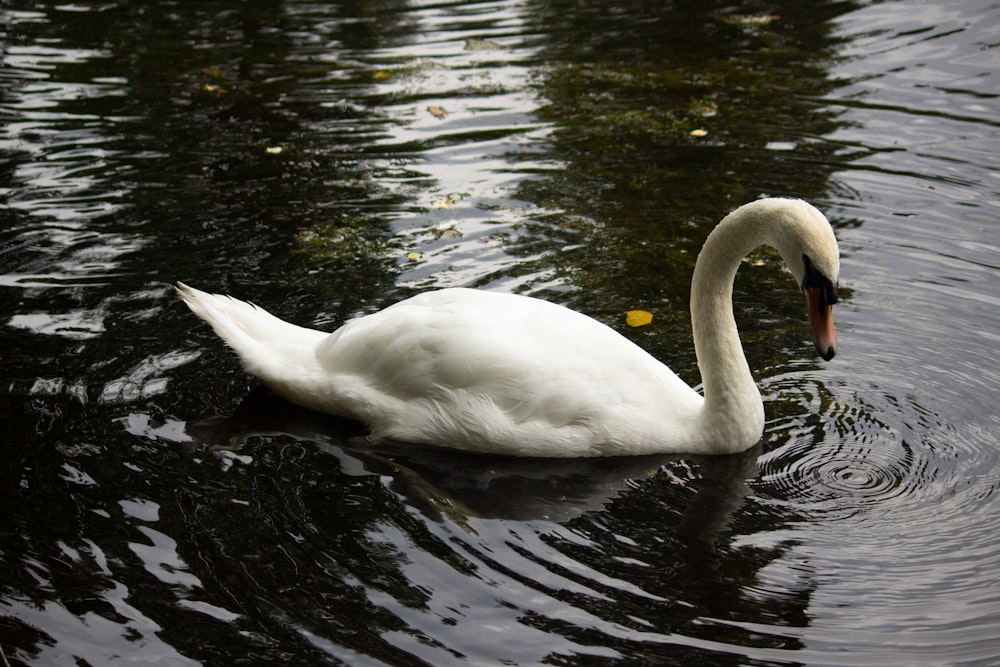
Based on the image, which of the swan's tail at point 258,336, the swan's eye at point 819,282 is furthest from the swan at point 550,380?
the swan's tail at point 258,336

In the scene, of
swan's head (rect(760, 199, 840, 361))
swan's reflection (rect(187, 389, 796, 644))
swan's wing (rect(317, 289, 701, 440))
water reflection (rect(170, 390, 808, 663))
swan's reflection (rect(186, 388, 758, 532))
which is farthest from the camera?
swan's wing (rect(317, 289, 701, 440))

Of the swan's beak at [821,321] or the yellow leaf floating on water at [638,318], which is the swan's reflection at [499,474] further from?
the yellow leaf floating on water at [638,318]

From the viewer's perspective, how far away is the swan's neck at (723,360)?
559cm

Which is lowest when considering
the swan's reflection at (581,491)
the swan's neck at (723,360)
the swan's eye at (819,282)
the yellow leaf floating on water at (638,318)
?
the swan's reflection at (581,491)

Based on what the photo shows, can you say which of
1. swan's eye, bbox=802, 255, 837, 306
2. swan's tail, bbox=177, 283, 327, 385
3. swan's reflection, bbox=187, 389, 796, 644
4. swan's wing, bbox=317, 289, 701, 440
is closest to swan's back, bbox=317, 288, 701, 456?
swan's wing, bbox=317, 289, 701, 440

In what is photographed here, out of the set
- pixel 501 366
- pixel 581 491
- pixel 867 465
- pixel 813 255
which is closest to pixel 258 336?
pixel 501 366

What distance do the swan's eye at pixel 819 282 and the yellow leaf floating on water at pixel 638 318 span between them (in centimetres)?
181

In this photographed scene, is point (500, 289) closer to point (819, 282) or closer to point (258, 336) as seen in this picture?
point (258, 336)

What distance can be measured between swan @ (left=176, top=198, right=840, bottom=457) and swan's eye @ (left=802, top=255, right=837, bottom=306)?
8.9 inches

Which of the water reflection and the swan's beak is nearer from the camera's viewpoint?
the water reflection

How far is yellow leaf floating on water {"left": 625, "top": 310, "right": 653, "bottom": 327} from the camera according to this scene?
6.91 m

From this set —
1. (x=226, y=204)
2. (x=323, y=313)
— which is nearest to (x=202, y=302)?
(x=323, y=313)

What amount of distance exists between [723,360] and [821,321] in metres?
0.58

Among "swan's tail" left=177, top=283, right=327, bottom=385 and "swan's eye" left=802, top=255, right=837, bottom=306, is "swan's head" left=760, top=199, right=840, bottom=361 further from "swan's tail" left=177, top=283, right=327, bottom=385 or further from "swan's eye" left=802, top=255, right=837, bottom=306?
"swan's tail" left=177, top=283, right=327, bottom=385
